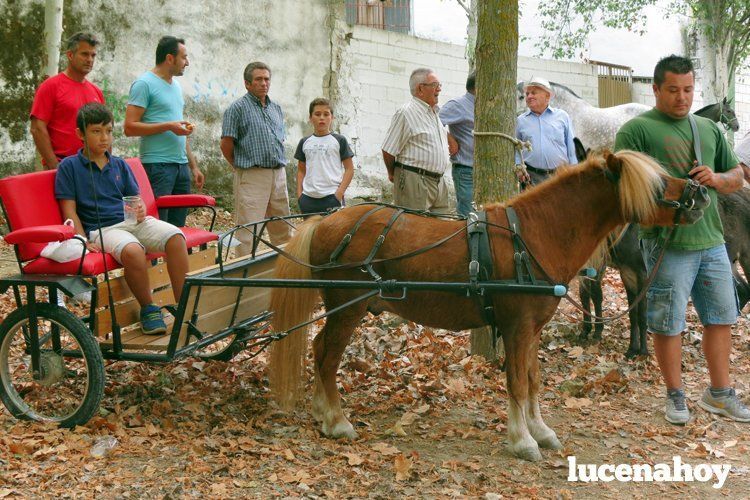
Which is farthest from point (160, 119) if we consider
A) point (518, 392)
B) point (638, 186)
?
point (638, 186)

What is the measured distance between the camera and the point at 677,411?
5297 millimetres

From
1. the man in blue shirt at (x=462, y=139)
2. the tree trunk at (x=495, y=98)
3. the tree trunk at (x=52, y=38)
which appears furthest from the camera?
the man in blue shirt at (x=462, y=139)

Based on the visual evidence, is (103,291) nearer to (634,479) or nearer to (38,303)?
(38,303)

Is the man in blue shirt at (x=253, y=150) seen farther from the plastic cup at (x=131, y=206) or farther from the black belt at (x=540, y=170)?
the black belt at (x=540, y=170)

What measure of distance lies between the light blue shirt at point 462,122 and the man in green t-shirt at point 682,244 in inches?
128

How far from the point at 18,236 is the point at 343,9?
9245mm

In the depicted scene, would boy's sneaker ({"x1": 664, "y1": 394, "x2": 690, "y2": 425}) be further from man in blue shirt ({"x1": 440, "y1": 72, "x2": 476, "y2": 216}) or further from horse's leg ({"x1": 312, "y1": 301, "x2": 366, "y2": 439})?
man in blue shirt ({"x1": 440, "y1": 72, "x2": 476, "y2": 216})

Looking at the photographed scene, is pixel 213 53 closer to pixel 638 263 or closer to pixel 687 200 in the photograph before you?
pixel 638 263

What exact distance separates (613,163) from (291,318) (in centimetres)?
208

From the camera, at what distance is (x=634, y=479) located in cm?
445

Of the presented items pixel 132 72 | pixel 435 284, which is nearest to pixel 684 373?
pixel 435 284

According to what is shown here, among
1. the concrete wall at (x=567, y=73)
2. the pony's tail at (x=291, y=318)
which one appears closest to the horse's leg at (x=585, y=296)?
the pony's tail at (x=291, y=318)

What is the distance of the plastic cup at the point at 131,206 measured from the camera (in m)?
5.17

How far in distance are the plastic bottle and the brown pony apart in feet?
3.26
